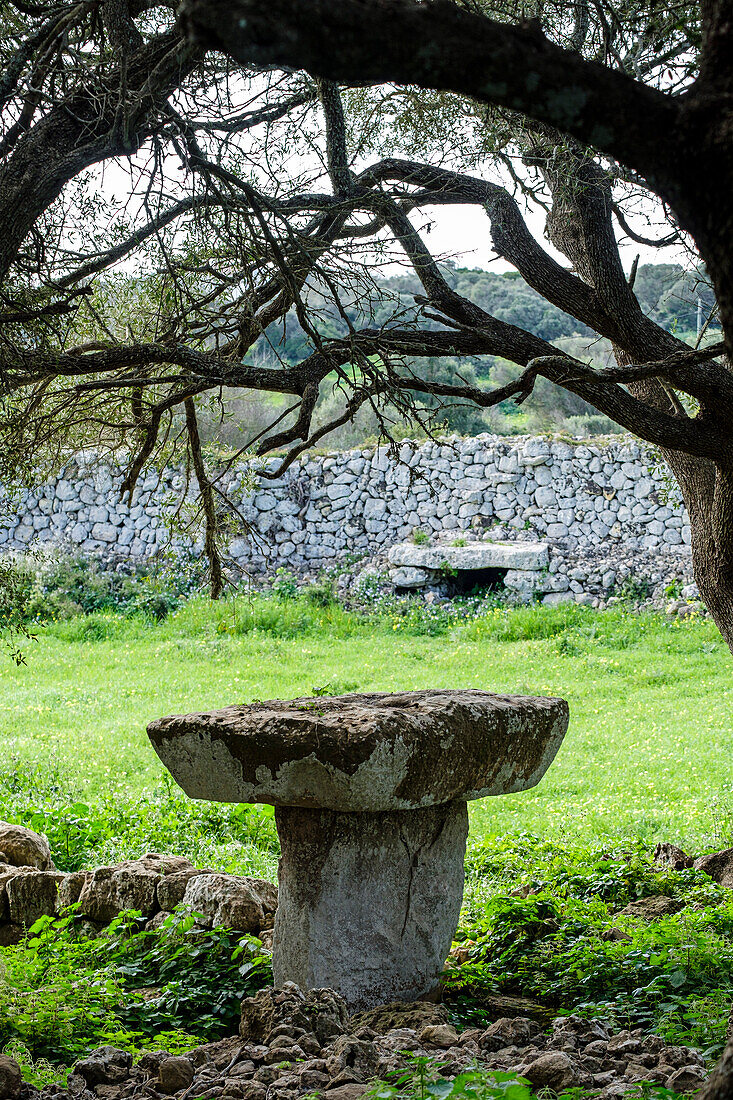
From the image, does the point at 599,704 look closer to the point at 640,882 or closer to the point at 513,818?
the point at 513,818

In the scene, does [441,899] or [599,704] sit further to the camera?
[599,704]

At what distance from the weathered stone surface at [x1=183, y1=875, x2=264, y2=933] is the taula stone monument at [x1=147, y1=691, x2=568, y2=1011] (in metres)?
0.75

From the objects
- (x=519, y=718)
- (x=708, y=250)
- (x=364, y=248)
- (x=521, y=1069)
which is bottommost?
(x=521, y=1069)

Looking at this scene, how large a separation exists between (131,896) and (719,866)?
11.7 ft

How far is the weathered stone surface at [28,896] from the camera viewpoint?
16.3 feet

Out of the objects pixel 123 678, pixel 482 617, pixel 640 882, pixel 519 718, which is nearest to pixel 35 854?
pixel 519 718

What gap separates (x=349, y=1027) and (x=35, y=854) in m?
2.85

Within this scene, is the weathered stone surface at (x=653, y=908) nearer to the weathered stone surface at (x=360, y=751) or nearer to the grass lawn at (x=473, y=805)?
the grass lawn at (x=473, y=805)

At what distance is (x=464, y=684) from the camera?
1133cm

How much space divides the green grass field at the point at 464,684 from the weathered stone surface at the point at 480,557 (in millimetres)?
1211

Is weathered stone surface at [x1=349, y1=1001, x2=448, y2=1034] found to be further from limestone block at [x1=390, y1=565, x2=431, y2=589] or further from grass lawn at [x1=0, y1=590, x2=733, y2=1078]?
limestone block at [x1=390, y1=565, x2=431, y2=589]

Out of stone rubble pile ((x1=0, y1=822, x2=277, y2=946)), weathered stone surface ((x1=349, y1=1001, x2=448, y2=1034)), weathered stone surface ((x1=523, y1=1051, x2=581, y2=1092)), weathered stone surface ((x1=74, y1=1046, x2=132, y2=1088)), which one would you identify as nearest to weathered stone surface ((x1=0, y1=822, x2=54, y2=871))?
stone rubble pile ((x1=0, y1=822, x2=277, y2=946))

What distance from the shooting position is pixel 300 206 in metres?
4.44

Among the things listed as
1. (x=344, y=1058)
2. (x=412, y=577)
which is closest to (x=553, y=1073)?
(x=344, y=1058)
